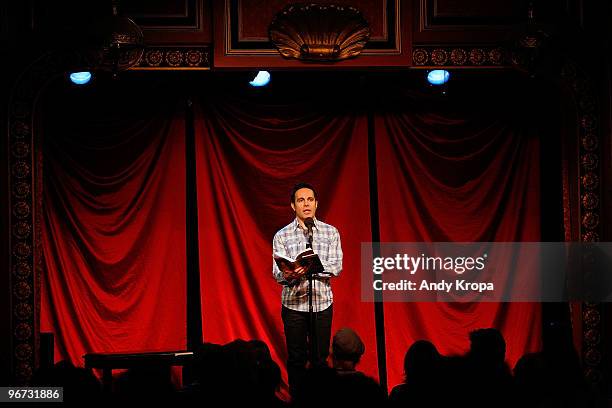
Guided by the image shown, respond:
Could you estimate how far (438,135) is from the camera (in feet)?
27.2

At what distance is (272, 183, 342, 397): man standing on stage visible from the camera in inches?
274

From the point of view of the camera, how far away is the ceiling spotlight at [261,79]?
791 cm

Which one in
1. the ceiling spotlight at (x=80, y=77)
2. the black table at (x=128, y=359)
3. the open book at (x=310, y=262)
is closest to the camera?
the open book at (x=310, y=262)

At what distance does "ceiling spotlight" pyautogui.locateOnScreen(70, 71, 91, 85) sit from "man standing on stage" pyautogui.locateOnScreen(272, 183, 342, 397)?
83.4 inches

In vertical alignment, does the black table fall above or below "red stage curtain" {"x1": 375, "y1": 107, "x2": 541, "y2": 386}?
below

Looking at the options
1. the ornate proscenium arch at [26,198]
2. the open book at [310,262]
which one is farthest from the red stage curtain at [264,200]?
the open book at [310,262]

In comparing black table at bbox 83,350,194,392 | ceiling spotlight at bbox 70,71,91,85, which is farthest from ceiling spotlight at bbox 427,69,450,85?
black table at bbox 83,350,194,392

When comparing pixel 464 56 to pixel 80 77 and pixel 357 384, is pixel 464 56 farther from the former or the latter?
pixel 357 384

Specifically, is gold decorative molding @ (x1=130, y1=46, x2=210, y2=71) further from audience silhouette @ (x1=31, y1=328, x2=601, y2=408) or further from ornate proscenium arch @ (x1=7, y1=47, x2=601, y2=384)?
audience silhouette @ (x1=31, y1=328, x2=601, y2=408)

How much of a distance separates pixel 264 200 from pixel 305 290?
1409mm

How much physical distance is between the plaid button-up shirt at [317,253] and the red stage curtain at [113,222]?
4.08ft

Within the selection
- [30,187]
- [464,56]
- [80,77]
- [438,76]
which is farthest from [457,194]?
[30,187]

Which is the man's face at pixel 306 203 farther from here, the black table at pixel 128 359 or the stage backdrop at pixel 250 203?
the black table at pixel 128 359

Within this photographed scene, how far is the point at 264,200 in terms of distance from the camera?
26.6ft
